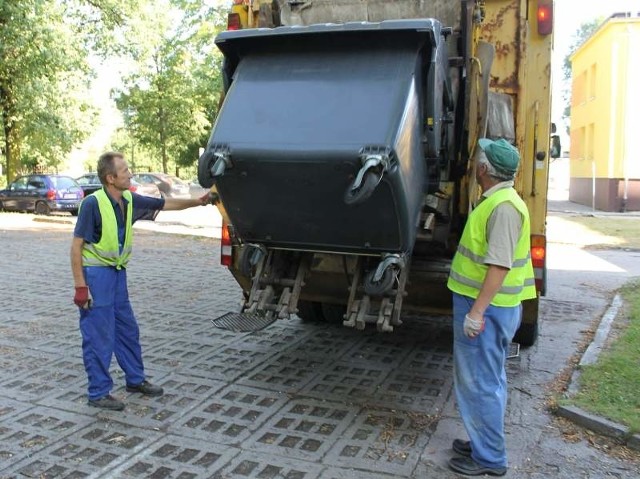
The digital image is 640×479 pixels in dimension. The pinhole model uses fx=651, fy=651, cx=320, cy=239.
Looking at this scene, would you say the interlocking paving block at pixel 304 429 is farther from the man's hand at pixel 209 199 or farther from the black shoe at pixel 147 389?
the man's hand at pixel 209 199

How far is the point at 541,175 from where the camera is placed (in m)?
4.70

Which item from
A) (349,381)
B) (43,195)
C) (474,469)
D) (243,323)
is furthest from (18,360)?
(43,195)

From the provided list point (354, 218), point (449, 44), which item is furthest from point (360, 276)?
point (449, 44)

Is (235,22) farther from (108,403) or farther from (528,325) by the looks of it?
(528,325)

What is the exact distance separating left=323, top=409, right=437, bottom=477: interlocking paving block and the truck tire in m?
1.44

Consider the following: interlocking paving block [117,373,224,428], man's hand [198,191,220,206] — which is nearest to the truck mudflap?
man's hand [198,191,220,206]

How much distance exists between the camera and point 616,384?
4.45 metres

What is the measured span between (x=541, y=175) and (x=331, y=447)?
2.48 meters

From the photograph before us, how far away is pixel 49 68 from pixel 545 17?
18265 millimetres

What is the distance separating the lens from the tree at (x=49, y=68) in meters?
18.6

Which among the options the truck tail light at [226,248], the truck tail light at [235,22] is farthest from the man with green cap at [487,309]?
the truck tail light at [235,22]

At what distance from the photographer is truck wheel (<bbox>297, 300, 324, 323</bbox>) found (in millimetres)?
5891

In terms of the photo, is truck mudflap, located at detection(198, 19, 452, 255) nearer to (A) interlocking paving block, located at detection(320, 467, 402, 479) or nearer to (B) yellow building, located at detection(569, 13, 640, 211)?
(A) interlocking paving block, located at detection(320, 467, 402, 479)

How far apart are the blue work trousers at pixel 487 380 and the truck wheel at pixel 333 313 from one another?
2.62m
